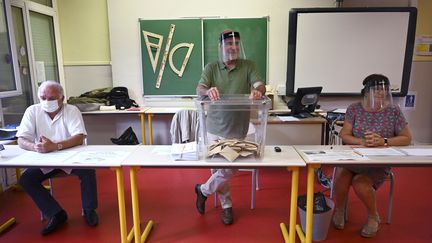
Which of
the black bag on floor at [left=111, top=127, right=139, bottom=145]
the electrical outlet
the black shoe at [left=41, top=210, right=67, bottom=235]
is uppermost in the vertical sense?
the electrical outlet

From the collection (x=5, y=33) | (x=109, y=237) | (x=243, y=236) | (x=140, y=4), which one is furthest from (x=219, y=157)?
(x=140, y=4)

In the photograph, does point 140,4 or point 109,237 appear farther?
point 140,4

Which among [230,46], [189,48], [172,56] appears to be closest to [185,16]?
[189,48]

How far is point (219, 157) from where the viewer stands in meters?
1.89

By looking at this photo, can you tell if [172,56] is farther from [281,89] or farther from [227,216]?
[227,216]

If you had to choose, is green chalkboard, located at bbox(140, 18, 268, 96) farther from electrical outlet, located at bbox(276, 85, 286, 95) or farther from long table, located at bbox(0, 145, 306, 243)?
long table, located at bbox(0, 145, 306, 243)

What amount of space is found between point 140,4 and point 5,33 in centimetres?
167


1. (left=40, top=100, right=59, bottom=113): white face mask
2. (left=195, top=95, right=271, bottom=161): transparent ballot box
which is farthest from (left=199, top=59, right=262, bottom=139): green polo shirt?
(left=40, top=100, right=59, bottom=113): white face mask

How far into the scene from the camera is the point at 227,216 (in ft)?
7.95

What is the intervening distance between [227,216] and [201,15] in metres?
2.80

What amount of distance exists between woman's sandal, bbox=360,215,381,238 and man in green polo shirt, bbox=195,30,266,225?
96 cm

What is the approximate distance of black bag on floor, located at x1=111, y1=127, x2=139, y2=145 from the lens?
4.07m

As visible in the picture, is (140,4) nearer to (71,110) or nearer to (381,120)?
(71,110)

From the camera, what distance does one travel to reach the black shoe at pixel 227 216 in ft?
7.88
